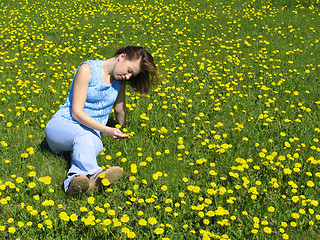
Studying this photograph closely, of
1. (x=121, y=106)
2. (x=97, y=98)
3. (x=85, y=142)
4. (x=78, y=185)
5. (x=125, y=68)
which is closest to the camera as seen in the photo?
(x=78, y=185)

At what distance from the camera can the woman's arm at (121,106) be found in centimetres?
382

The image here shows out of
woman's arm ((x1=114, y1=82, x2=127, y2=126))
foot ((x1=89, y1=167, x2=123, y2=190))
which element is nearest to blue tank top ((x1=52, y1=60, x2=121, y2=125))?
woman's arm ((x1=114, y1=82, x2=127, y2=126))

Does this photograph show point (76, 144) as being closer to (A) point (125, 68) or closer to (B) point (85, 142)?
(B) point (85, 142)

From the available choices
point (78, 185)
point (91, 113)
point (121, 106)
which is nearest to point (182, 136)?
point (121, 106)

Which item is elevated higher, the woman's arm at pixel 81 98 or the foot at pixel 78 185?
the woman's arm at pixel 81 98

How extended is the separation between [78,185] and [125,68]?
1.09 metres

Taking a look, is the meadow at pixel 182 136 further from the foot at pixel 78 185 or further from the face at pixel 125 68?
the face at pixel 125 68

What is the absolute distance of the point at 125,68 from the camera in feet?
10.6

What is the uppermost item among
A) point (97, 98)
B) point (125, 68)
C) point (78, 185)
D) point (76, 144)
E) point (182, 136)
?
point (125, 68)

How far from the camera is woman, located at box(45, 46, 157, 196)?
2959 mm

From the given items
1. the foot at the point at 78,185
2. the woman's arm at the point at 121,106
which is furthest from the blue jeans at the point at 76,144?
the woman's arm at the point at 121,106

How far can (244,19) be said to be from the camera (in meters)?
8.39

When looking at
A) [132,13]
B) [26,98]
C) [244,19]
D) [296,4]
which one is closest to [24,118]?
[26,98]

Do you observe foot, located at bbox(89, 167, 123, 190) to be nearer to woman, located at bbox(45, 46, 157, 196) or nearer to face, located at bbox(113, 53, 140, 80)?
woman, located at bbox(45, 46, 157, 196)
